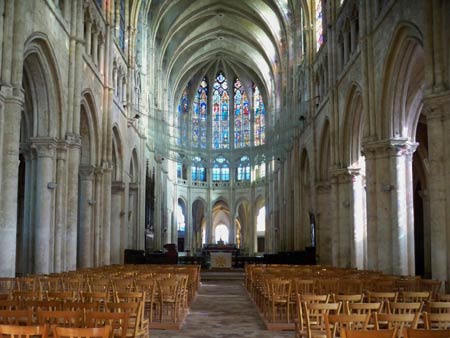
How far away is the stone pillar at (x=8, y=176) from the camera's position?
50.8 ft

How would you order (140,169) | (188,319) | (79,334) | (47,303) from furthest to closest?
(140,169)
(188,319)
(47,303)
(79,334)

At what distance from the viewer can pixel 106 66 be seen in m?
29.5

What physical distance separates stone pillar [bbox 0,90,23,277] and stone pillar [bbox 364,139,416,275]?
496 inches

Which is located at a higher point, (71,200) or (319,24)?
(319,24)

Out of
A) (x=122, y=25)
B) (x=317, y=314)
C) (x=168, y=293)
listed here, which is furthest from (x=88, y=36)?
(x=317, y=314)

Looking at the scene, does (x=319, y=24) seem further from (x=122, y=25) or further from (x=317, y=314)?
(x=317, y=314)

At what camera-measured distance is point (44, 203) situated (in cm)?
2045

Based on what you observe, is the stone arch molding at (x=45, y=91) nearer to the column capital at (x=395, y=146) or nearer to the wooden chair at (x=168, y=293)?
the wooden chair at (x=168, y=293)

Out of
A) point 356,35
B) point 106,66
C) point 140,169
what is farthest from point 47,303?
point 140,169

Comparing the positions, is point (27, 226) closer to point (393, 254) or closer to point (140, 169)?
point (393, 254)

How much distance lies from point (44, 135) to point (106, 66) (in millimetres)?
9440

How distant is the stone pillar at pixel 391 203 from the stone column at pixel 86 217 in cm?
1289

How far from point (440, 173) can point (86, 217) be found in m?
17.0

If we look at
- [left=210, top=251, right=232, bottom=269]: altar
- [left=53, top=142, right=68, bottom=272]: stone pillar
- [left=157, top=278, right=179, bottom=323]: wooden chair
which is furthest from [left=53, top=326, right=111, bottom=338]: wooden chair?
[left=210, top=251, right=232, bottom=269]: altar
